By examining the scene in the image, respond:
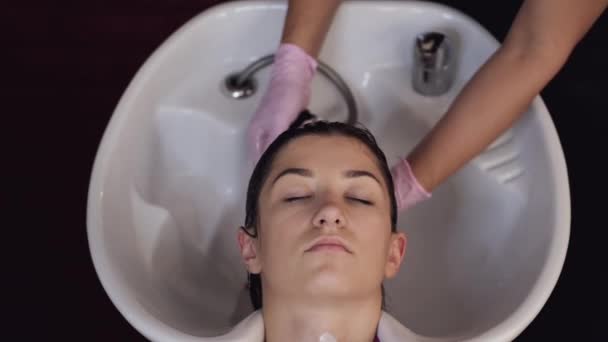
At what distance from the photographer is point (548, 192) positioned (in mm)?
863

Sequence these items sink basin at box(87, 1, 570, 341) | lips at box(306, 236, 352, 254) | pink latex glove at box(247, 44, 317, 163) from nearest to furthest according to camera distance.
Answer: lips at box(306, 236, 352, 254) → sink basin at box(87, 1, 570, 341) → pink latex glove at box(247, 44, 317, 163)

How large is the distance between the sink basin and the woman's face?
113mm

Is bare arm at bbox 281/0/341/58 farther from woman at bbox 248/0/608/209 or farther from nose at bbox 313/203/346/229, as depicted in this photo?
nose at bbox 313/203/346/229

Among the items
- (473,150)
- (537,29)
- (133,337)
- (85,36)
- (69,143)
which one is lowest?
(133,337)

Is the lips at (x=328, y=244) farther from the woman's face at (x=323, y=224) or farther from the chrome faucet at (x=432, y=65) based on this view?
the chrome faucet at (x=432, y=65)

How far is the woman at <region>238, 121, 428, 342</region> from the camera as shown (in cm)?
74

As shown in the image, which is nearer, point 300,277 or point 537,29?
point 300,277

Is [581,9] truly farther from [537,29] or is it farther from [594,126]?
[594,126]

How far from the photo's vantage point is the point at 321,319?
29.9 inches

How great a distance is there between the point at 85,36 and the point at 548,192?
1.09 metres

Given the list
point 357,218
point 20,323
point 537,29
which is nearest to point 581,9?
point 537,29

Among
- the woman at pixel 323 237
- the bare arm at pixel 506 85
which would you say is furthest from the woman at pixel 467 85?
the woman at pixel 323 237

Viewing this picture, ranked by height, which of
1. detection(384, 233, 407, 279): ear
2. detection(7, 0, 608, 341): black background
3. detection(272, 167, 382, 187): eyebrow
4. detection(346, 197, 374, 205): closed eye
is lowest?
detection(7, 0, 608, 341): black background

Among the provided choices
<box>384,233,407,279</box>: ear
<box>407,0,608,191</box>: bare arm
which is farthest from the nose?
<box>407,0,608,191</box>: bare arm
